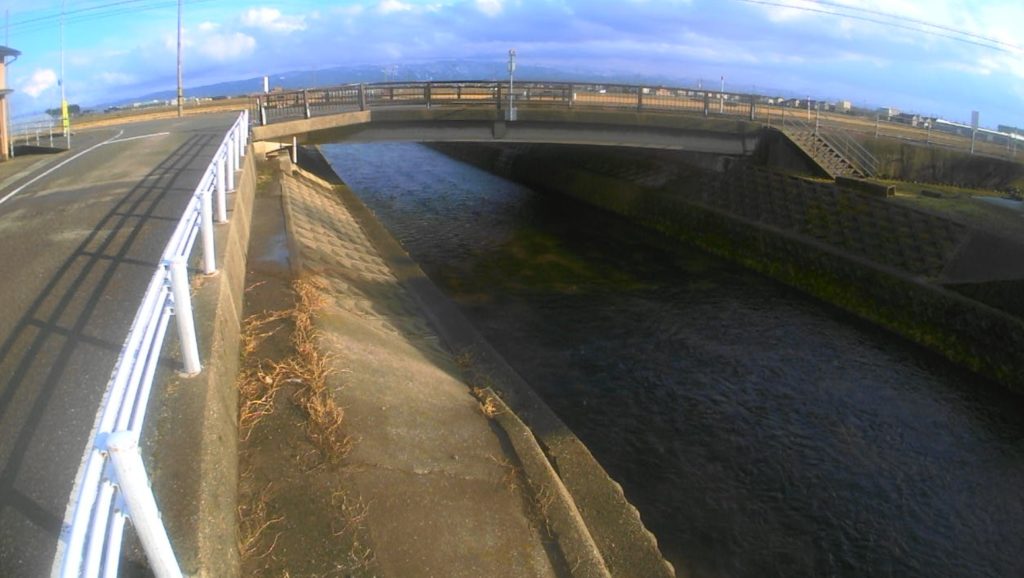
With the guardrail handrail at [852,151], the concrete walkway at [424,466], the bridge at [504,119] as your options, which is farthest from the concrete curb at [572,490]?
the guardrail handrail at [852,151]

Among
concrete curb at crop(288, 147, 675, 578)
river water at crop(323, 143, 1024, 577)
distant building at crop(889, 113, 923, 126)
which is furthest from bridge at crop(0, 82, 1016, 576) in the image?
river water at crop(323, 143, 1024, 577)

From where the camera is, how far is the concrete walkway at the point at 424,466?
5.53 meters

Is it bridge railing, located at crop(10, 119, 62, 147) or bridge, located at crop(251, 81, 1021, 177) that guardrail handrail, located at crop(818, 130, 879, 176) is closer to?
bridge, located at crop(251, 81, 1021, 177)

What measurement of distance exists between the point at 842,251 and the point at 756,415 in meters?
10.1

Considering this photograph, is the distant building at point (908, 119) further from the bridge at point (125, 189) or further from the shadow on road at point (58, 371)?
the shadow on road at point (58, 371)

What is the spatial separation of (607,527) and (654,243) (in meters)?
21.2

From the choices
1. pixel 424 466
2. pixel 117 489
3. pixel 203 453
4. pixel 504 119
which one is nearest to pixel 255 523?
pixel 203 453

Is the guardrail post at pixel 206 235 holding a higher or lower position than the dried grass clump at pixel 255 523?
higher

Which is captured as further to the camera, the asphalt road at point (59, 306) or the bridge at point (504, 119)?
the bridge at point (504, 119)

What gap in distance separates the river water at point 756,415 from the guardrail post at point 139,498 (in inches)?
283

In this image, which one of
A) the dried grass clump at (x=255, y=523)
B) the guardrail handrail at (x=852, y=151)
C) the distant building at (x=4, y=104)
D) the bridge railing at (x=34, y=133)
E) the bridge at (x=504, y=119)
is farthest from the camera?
the guardrail handrail at (x=852, y=151)

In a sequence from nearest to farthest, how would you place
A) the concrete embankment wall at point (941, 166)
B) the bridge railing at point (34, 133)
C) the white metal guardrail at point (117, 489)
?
the white metal guardrail at point (117, 489) < the bridge railing at point (34, 133) < the concrete embankment wall at point (941, 166)

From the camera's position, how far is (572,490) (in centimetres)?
778

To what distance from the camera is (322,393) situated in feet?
23.0
